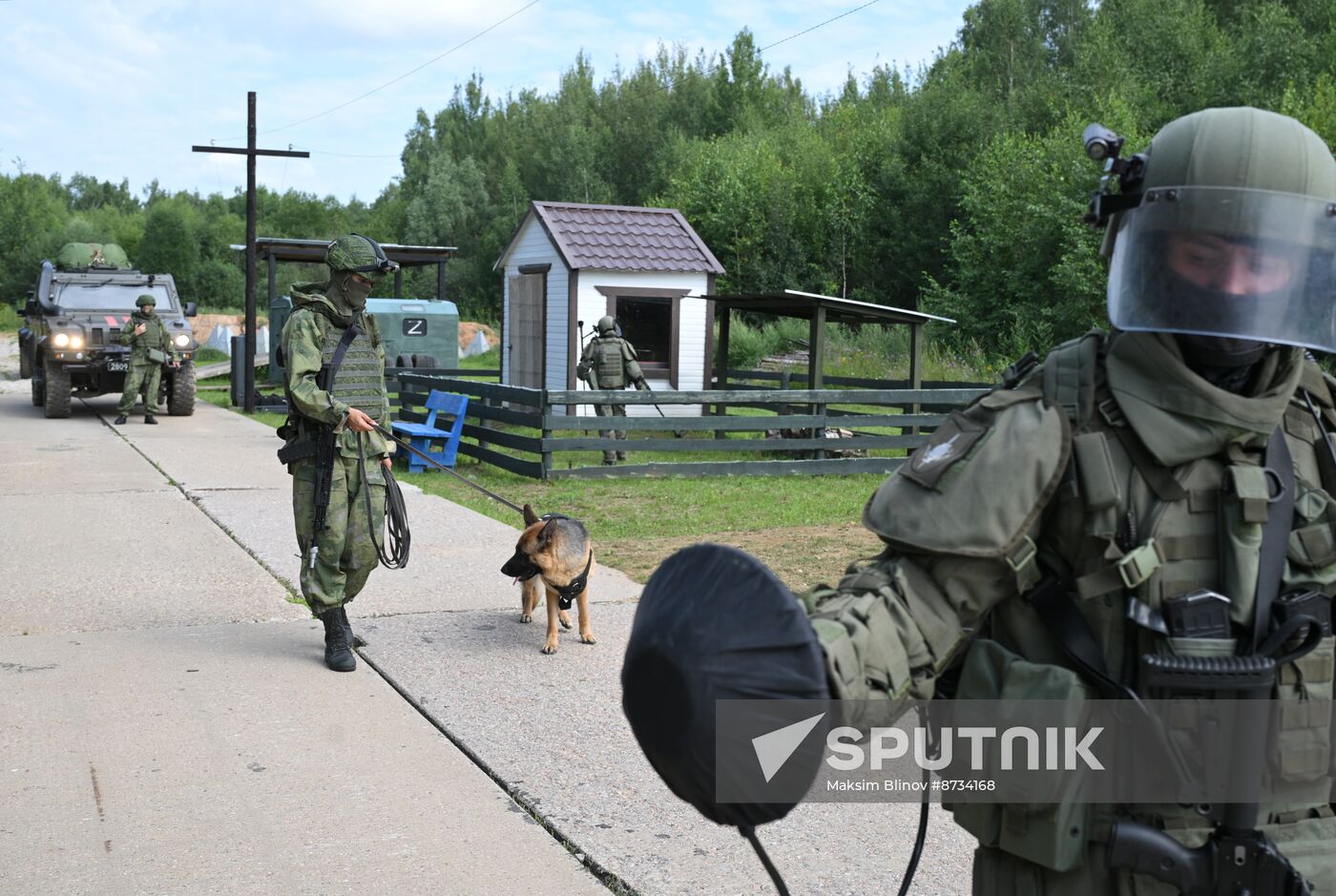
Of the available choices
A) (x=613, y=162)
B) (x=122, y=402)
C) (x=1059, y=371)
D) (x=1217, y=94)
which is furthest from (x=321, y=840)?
(x=613, y=162)

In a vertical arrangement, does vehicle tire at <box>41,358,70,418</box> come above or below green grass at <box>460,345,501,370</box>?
below

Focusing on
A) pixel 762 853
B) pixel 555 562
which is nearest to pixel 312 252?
pixel 555 562

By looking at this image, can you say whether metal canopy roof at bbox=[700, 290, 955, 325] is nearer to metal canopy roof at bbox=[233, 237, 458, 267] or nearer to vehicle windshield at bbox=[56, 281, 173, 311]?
metal canopy roof at bbox=[233, 237, 458, 267]

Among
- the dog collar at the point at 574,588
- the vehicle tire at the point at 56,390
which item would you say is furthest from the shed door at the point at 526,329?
the dog collar at the point at 574,588

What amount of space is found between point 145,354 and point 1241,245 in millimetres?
17823

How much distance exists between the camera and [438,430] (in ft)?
45.8

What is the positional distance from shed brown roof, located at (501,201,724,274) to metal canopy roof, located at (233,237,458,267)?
2856 mm

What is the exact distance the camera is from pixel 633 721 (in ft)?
5.17

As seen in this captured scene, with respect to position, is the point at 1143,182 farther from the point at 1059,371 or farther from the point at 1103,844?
the point at 1103,844

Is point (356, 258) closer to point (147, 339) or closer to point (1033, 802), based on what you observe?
point (1033, 802)

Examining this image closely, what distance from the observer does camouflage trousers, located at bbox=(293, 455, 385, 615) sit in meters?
5.85

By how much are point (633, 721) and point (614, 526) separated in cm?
840

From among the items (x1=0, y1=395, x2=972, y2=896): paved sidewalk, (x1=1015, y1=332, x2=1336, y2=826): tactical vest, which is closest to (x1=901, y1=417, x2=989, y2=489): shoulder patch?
(x1=1015, y1=332, x2=1336, y2=826): tactical vest

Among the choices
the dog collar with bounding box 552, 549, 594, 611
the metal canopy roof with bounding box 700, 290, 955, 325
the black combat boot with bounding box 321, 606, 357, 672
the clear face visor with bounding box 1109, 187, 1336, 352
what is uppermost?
the metal canopy roof with bounding box 700, 290, 955, 325
